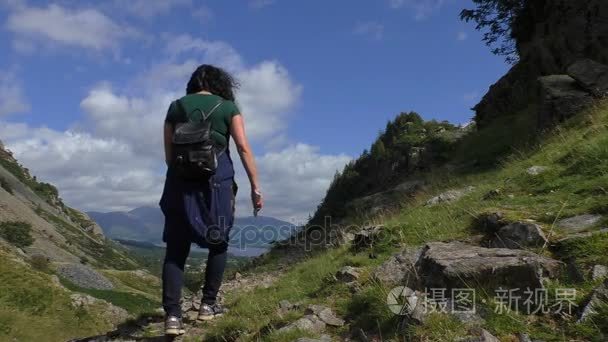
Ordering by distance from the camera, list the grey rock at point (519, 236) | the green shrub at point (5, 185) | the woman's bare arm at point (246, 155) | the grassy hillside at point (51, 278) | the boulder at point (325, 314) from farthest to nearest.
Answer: the green shrub at point (5, 185)
the grassy hillside at point (51, 278)
the woman's bare arm at point (246, 155)
the grey rock at point (519, 236)
the boulder at point (325, 314)

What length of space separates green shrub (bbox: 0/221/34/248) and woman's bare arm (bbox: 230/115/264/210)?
374ft

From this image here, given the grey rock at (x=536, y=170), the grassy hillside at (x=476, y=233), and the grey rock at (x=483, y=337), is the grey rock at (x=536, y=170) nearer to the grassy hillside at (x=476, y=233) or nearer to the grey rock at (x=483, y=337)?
the grassy hillside at (x=476, y=233)

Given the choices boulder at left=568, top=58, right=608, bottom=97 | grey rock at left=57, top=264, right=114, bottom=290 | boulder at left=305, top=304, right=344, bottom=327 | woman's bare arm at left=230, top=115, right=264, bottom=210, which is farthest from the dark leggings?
grey rock at left=57, top=264, right=114, bottom=290

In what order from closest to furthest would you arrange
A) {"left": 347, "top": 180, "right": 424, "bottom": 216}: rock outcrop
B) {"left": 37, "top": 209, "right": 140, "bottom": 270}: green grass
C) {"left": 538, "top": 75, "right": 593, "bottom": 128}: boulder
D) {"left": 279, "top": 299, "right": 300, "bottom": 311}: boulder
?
1. {"left": 279, "top": 299, "right": 300, "bottom": 311}: boulder
2. {"left": 538, "top": 75, "right": 593, "bottom": 128}: boulder
3. {"left": 347, "top": 180, "right": 424, "bottom": 216}: rock outcrop
4. {"left": 37, "top": 209, "right": 140, "bottom": 270}: green grass

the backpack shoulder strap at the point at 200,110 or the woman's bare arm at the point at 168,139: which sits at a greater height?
the backpack shoulder strap at the point at 200,110

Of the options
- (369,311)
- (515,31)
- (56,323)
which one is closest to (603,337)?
(369,311)

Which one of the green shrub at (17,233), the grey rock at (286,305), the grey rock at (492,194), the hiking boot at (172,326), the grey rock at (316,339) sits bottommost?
the grey rock at (316,339)

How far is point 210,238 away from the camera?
18.2 ft

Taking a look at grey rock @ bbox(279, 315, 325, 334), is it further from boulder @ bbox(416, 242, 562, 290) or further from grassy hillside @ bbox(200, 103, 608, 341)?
boulder @ bbox(416, 242, 562, 290)

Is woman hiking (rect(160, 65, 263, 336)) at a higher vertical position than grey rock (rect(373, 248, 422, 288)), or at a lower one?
higher

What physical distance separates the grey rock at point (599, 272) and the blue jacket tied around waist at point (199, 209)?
359 cm

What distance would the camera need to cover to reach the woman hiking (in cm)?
539

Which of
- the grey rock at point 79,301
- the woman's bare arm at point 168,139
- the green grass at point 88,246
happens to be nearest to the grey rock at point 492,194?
the woman's bare arm at point 168,139

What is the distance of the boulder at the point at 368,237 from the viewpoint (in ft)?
27.0
